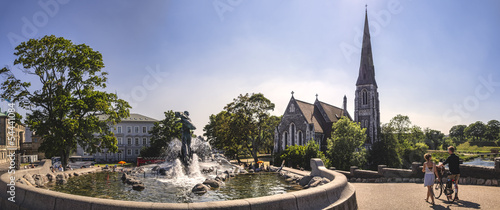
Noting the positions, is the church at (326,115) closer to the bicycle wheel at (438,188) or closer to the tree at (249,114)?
the tree at (249,114)

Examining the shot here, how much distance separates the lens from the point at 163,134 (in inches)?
2256

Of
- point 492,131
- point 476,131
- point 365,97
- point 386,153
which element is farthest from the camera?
point 476,131

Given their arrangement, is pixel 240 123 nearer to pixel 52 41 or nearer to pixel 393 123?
pixel 52 41

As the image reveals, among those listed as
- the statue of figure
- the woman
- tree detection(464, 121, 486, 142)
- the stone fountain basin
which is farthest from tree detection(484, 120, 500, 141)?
the stone fountain basin

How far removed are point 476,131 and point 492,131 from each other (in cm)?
1058

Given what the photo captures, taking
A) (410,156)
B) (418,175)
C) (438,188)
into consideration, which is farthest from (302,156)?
(410,156)

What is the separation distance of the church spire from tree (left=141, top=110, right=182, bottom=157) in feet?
122

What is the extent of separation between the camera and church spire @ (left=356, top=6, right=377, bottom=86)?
63.6 metres

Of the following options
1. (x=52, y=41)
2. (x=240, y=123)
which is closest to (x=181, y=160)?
(x=52, y=41)

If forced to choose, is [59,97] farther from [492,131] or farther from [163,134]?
[492,131]

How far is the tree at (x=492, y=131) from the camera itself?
382 feet

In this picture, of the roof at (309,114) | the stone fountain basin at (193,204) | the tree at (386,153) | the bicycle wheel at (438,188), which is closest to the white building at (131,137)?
the roof at (309,114)

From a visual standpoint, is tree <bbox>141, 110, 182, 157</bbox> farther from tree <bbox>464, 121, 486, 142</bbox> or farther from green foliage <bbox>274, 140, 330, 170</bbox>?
tree <bbox>464, 121, 486, 142</bbox>

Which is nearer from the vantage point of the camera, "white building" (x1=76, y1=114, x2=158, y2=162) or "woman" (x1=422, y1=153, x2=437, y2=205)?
"woman" (x1=422, y1=153, x2=437, y2=205)
